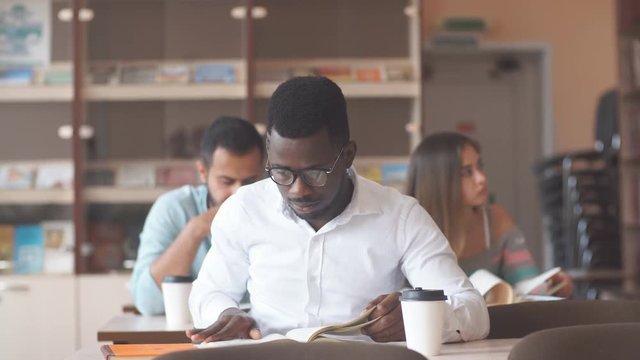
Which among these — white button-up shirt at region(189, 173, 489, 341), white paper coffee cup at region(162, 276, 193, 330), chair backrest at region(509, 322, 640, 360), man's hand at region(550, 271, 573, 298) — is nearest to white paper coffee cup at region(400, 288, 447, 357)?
white button-up shirt at region(189, 173, 489, 341)

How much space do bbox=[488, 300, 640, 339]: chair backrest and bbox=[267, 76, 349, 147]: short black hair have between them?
482 mm

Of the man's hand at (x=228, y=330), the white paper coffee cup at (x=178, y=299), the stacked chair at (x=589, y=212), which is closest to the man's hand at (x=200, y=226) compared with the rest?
the white paper coffee cup at (x=178, y=299)

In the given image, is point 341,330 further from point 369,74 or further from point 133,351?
point 369,74

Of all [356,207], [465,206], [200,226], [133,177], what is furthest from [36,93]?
[356,207]

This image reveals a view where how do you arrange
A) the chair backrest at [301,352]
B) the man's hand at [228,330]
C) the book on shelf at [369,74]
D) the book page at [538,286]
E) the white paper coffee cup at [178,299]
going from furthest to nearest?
the book on shelf at [369,74] < the book page at [538,286] < the white paper coffee cup at [178,299] < the man's hand at [228,330] < the chair backrest at [301,352]

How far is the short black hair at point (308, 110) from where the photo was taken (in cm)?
197

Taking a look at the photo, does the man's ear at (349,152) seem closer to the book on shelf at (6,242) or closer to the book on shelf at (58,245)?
the book on shelf at (58,245)

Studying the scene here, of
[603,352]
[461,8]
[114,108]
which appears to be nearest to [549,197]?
[461,8]

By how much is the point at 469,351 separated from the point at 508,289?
0.82m

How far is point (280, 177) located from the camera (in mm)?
1966

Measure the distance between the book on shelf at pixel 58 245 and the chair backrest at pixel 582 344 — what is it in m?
4.31

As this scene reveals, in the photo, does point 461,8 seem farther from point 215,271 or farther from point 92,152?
point 215,271

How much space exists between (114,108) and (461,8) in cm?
314

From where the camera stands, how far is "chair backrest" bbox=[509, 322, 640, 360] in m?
1.39
